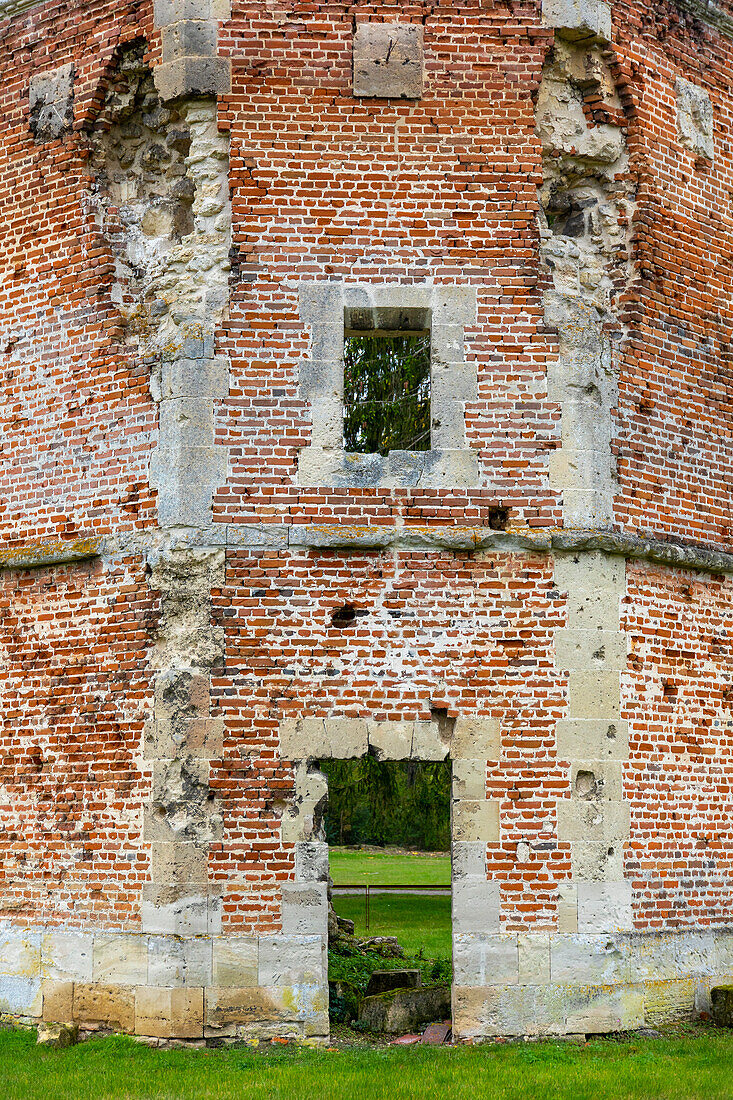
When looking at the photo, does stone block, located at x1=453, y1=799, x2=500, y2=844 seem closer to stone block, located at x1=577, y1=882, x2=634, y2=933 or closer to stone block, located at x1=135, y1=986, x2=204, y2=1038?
stone block, located at x1=577, y1=882, x2=634, y2=933

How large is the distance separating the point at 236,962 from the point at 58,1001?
159 centimetres

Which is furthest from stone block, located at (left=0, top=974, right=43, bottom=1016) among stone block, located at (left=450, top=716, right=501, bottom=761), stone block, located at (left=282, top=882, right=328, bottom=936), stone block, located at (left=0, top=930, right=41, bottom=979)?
stone block, located at (left=450, top=716, right=501, bottom=761)

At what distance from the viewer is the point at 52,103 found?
10070mm

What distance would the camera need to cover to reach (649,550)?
9328 mm

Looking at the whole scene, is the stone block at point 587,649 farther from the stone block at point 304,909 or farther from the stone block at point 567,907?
the stone block at point 304,909

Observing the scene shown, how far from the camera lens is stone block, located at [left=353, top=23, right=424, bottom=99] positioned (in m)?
9.15

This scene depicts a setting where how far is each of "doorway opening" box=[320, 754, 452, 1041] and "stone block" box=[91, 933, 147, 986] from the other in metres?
1.56

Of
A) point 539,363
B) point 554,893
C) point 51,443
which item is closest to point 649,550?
point 539,363

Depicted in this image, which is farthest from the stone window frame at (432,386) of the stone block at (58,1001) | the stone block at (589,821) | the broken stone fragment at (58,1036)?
the broken stone fragment at (58,1036)

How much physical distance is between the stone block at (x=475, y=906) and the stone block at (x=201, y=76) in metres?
6.02

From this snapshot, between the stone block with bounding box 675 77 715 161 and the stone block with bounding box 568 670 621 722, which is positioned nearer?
the stone block with bounding box 568 670 621 722

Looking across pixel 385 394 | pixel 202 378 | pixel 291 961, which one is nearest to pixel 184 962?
pixel 291 961

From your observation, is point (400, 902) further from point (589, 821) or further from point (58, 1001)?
point (589, 821)

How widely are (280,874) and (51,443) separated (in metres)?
3.88
